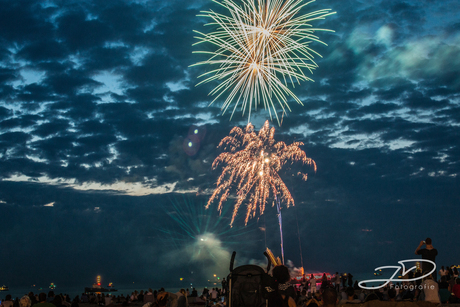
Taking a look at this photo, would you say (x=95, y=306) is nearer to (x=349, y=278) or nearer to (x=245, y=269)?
(x=349, y=278)

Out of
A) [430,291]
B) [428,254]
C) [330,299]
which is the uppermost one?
[428,254]

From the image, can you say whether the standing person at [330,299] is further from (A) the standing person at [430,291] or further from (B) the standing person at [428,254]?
(B) the standing person at [428,254]

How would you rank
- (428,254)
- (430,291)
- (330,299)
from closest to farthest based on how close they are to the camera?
1. (330,299)
2. (430,291)
3. (428,254)

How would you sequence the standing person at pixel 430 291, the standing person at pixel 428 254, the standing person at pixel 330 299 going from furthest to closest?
1. the standing person at pixel 428 254
2. the standing person at pixel 430 291
3. the standing person at pixel 330 299

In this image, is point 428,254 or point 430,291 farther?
point 428,254

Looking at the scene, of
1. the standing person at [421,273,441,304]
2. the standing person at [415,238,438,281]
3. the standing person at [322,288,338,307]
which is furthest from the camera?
the standing person at [415,238,438,281]

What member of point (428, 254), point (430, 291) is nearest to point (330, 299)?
point (430, 291)

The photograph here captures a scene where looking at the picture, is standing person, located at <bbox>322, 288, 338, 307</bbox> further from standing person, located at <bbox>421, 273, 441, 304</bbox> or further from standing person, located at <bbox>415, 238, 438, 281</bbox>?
standing person, located at <bbox>415, 238, 438, 281</bbox>

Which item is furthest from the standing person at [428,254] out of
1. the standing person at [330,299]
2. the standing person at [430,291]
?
the standing person at [330,299]

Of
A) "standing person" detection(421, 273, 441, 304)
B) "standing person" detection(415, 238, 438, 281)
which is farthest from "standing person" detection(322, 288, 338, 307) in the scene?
"standing person" detection(415, 238, 438, 281)

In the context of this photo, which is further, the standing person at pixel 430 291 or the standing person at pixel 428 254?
the standing person at pixel 428 254

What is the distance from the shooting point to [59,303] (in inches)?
458

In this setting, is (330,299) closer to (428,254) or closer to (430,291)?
(430,291)

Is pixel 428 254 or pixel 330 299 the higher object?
pixel 428 254
